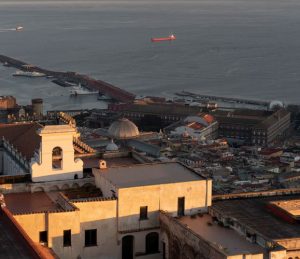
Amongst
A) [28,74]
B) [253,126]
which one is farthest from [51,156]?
[28,74]

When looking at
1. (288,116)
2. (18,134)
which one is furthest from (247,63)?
(18,134)

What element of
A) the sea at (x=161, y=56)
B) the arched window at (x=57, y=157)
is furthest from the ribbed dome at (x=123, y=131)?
the sea at (x=161, y=56)

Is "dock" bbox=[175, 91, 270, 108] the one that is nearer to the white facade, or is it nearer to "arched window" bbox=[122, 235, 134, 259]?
the white facade

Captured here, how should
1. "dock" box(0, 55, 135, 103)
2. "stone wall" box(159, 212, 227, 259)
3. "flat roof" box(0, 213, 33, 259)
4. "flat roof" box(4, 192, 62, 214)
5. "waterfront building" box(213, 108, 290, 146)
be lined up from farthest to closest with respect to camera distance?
"dock" box(0, 55, 135, 103) → "waterfront building" box(213, 108, 290, 146) → "flat roof" box(4, 192, 62, 214) → "stone wall" box(159, 212, 227, 259) → "flat roof" box(0, 213, 33, 259)

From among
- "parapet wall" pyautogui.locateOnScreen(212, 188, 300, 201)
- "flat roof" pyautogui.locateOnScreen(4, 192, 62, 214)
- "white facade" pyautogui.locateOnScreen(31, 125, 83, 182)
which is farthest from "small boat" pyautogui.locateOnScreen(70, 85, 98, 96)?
"flat roof" pyautogui.locateOnScreen(4, 192, 62, 214)

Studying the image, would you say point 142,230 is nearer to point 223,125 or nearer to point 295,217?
point 295,217

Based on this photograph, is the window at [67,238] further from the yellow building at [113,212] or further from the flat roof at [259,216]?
the flat roof at [259,216]
